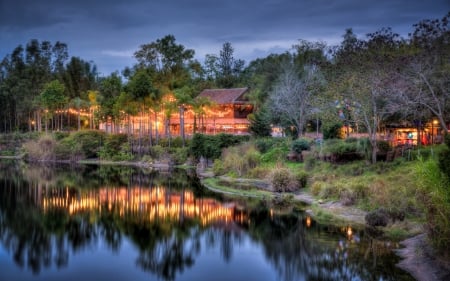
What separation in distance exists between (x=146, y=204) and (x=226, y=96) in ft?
144

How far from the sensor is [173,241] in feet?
90.6

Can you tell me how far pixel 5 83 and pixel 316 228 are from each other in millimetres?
83468

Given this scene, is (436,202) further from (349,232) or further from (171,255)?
(171,255)

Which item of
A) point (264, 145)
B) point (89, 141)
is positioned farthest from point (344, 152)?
point (89, 141)

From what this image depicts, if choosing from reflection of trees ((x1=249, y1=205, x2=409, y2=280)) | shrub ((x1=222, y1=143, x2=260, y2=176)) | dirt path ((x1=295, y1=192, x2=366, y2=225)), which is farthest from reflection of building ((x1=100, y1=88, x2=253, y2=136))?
reflection of trees ((x1=249, y1=205, x2=409, y2=280))

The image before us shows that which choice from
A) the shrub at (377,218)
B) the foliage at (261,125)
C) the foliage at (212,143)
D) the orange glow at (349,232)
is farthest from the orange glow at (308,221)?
the foliage at (261,125)

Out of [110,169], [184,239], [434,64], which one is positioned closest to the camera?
[184,239]

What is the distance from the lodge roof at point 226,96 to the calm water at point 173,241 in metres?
36.7

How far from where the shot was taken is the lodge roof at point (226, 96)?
78769 mm

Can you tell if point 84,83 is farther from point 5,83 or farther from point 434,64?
point 434,64

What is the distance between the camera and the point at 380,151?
132 ft

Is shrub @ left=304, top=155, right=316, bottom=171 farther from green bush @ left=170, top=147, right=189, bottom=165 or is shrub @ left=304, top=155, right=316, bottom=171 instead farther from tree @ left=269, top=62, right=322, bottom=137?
green bush @ left=170, top=147, right=189, bottom=165

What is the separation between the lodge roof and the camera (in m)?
78.8

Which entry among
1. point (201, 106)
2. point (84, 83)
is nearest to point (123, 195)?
point (201, 106)
